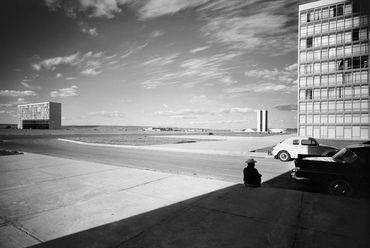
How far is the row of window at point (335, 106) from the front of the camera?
4172cm

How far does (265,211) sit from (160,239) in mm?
2532

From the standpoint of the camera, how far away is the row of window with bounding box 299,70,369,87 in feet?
137

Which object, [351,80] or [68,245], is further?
[351,80]

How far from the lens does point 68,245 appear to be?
11.5 feet

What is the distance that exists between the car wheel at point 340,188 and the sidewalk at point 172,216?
0.52m

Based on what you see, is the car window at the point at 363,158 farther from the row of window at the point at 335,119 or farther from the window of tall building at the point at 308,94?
the window of tall building at the point at 308,94

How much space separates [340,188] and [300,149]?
715cm

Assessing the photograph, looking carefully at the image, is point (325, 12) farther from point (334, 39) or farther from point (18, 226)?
point (18, 226)

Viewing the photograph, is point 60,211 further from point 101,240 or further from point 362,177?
point 362,177

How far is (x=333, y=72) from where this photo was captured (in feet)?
145

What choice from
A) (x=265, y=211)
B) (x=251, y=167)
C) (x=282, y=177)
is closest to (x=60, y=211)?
(x=265, y=211)

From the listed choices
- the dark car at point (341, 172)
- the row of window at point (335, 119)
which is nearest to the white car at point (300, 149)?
the dark car at point (341, 172)

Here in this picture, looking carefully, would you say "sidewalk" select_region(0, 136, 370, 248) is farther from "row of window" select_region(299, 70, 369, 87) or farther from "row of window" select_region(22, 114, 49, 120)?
"row of window" select_region(22, 114, 49, 120)

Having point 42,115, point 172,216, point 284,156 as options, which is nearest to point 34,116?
point 42,115
